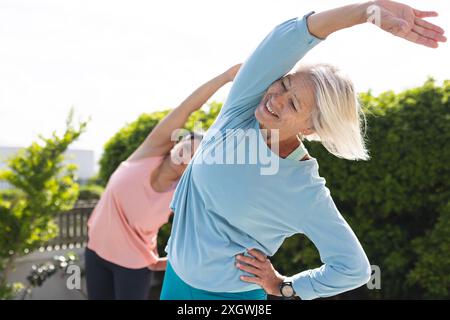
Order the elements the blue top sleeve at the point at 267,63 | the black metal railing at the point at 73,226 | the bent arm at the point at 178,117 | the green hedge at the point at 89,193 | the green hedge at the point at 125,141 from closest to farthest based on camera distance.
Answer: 1. the blue top sleeve at the point at 267,63
2. the bent arm at the point at 178,117
3. the green hedge at the point at 125,141
4. the black metal railing at the point at 73,226
5. the green hedge at the point at 89,193

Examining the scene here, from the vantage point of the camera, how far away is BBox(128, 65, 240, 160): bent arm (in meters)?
2.51

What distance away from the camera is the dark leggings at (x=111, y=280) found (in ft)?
10.8

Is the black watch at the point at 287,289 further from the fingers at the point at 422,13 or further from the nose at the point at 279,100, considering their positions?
the fingers at the point at 422,13

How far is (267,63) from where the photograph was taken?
184 centimetres

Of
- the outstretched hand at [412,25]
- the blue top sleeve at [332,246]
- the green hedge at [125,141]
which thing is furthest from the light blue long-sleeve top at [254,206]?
the green hedge at [125,141]

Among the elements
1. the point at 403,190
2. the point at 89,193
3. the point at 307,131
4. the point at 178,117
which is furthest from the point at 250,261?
the point at 89,193

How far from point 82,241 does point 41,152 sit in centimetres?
197

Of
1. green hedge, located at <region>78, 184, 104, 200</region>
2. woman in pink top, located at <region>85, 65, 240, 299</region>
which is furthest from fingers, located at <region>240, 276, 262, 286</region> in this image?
green hedge, located at <region>78, 184, 104, 200</region>

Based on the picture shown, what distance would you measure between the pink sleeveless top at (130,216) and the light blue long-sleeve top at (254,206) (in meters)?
1.19

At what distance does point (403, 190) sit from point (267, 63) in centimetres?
286

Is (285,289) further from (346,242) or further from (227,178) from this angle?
(227,178)

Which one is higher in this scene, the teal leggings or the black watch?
the black watch

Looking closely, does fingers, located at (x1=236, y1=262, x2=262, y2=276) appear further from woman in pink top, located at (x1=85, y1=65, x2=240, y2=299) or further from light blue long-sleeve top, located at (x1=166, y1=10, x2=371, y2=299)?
woman in pink top, located at (x1=85, y1=65, x2=240, y2=299)

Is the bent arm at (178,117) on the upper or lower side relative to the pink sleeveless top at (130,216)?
upper
